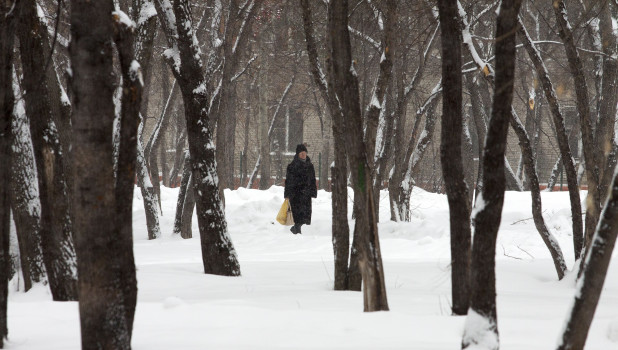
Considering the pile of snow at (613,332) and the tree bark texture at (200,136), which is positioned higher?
the tree bark texture at (200,136)

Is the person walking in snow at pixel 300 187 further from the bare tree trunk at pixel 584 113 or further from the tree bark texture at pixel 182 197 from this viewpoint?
the bare tree trunk at pixel 584 113

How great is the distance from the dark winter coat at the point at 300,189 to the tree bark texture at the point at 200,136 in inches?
266

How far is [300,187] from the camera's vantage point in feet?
45.7

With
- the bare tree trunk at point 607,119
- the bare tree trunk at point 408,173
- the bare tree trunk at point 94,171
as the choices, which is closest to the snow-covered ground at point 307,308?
the bare tree trunk at point 94,171

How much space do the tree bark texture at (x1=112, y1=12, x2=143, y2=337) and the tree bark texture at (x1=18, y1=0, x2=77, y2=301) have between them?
1.89 metres

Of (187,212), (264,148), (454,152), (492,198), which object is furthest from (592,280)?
(264,148)

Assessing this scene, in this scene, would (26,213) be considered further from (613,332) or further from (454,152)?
(613,332)

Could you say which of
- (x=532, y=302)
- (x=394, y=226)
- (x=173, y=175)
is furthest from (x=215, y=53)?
(x=173, y=175)

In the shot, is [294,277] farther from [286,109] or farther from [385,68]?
[286,109]

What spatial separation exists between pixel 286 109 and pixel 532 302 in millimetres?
27486

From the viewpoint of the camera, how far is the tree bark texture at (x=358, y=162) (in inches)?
180

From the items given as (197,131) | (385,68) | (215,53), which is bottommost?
(197,131)

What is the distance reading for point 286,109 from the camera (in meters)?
32.7

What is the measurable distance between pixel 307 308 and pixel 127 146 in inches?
77.4
